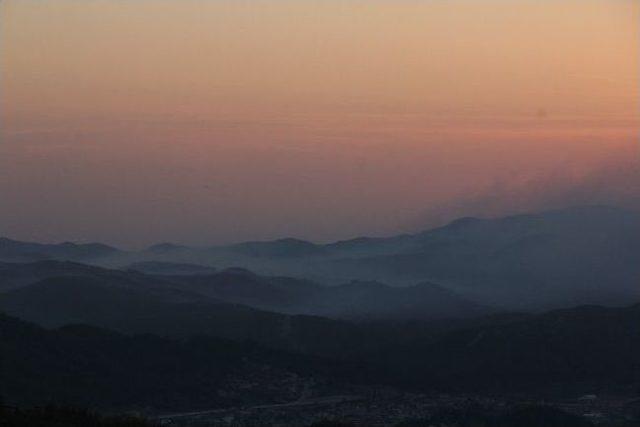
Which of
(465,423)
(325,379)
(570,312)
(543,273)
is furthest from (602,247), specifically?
(465,423)

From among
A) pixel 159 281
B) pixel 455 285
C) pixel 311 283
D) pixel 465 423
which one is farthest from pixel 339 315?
pixel 465 423

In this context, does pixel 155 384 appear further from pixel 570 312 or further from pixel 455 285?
pixel 455 285

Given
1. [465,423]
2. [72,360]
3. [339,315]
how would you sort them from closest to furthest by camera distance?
[465,423] < [72,360] < [339,315]

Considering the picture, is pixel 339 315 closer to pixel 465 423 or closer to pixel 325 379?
pixel 325 379

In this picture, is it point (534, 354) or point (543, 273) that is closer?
point (534, 354)

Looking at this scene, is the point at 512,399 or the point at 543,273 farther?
the point at 543,273

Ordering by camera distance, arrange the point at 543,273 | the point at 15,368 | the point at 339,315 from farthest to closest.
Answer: the point at 543,273 → the point at 339,315 → the point at 15,368

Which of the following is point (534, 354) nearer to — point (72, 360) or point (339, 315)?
point (72, 360)

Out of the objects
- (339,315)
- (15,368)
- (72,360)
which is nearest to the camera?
(15,368)

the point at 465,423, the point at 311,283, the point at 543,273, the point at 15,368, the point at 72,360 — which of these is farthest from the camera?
the point at 543,273
